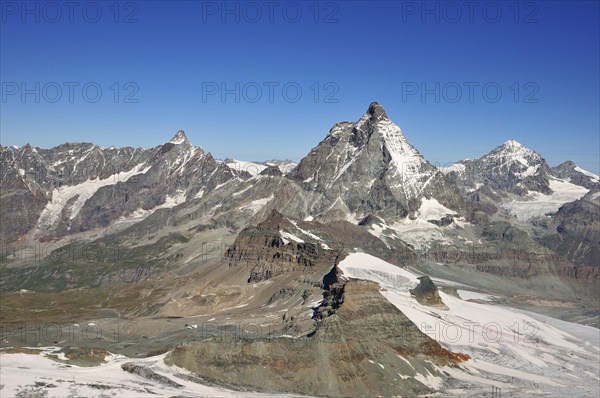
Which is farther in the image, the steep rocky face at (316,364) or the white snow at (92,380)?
the steep rocky face at (316,364)

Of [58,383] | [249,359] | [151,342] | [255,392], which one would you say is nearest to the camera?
[58,383]

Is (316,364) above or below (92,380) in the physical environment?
above

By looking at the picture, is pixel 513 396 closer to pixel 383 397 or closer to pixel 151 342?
pixel 383 397

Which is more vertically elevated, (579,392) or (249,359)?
(249,359)

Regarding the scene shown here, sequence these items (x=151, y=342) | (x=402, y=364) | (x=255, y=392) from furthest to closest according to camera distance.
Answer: (x=151, y=342)
(x=402, y=364)
(x=255, y=392)

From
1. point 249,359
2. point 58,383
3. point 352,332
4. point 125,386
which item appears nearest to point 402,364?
point 352,332

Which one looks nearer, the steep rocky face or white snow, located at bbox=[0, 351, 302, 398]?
white snow, located at bbox=[0, 351, 302, 398]

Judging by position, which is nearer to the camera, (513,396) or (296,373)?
(296,373)

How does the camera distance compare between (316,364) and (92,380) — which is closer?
(92,380)
